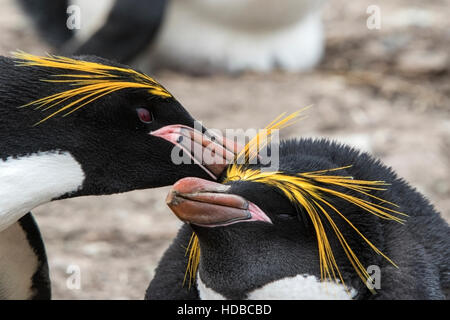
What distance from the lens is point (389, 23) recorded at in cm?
613

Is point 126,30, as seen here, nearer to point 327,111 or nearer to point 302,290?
point 327,111

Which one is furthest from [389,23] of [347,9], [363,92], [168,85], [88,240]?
[88,240]

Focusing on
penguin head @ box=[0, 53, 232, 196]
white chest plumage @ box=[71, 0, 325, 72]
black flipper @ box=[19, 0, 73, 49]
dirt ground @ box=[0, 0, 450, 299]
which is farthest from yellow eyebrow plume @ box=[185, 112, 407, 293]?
black flipper @ box=[19, 0, 73, 49]

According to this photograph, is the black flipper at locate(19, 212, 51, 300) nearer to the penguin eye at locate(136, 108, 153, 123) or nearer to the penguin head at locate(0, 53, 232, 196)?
the penguin head at locate(0, 53, 232, 196)

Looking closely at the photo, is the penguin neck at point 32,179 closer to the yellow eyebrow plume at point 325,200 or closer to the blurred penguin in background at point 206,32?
the yellow eyebrow plume at point 325,200

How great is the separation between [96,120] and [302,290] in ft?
2.25

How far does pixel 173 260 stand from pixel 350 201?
61 centimetres

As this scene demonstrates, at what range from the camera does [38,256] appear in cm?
262

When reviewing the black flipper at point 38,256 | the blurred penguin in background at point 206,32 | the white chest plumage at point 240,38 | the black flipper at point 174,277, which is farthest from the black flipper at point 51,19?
the black flipper at point 174,277

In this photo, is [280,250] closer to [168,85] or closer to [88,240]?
[88,240]

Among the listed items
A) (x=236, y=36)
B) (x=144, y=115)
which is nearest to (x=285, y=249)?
(x=144, y=115)

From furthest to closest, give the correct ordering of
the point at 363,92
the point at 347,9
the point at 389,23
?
the point at 347,9
the point at 389,23
the point at 363,92

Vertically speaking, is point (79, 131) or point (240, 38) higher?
point (240, 38)

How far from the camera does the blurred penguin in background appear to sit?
5078mm
